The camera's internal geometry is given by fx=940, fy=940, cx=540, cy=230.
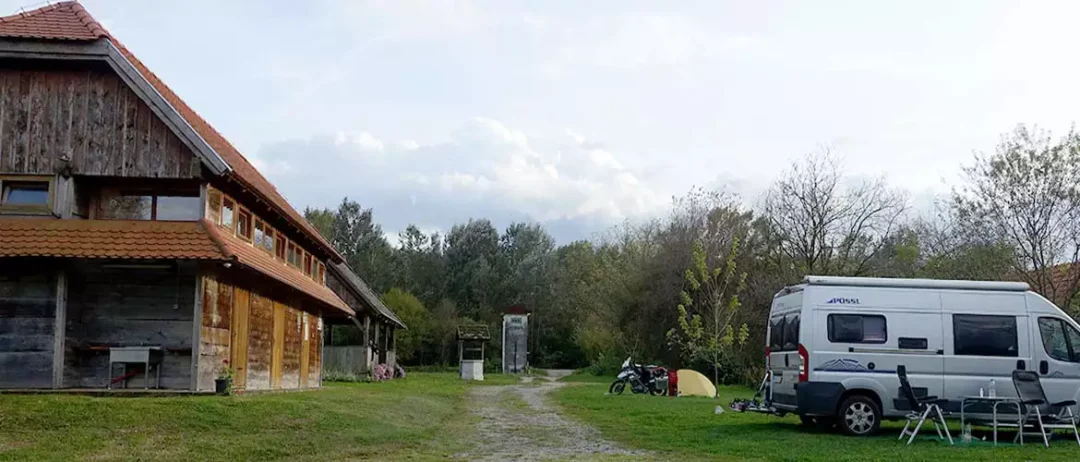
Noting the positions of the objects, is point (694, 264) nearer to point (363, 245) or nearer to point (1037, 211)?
point (1037, 211)

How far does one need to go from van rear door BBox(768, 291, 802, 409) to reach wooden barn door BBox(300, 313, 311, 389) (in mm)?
14329

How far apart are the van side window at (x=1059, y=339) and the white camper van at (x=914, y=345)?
0.02 m

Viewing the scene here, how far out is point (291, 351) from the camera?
82.0 ft

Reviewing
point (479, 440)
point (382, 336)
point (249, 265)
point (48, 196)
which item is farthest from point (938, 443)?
point (382, 336)

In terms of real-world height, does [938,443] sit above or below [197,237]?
below

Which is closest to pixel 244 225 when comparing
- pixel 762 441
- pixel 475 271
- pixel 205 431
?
pixel 205 431

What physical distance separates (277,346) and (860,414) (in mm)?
14239

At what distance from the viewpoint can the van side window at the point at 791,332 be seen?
15555 mm

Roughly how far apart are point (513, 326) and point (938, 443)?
121 ft

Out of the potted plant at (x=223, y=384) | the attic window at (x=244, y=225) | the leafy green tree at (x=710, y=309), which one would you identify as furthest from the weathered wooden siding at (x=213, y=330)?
the leafy green tree at (x=710, y=309)

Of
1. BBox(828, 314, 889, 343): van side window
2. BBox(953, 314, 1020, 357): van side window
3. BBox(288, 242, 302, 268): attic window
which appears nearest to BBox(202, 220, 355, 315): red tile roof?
BBox(288, 242, 302, 268): attic window

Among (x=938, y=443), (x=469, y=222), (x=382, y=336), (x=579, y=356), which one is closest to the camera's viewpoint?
(x=938, y=443)

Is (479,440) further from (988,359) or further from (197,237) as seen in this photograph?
(988,359)

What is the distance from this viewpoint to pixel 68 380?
1725 centimetres
